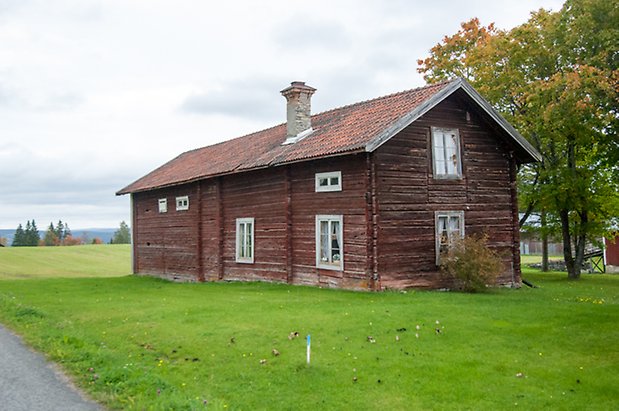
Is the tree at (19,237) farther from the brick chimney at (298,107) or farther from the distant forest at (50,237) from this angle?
the brick chimney at (298,107)

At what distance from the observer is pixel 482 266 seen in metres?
17.9

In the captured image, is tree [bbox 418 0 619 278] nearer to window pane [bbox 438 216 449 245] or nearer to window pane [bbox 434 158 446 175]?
window pane [bbox 434 158 446 175]

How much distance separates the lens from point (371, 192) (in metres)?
18.2

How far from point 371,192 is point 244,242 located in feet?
25.8

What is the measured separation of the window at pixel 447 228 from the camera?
19438mm

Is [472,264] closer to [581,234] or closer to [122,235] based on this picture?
[581,234]

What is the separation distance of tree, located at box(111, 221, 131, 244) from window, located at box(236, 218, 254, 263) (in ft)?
368

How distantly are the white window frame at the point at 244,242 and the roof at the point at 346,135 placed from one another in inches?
89.5

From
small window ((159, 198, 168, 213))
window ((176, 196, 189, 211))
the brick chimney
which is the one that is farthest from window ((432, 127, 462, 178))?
small window ((159, 198, 168, 213))

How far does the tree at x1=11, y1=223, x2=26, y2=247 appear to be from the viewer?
10428 cm

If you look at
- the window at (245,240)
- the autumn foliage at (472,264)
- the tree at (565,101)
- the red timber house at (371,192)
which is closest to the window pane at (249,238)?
the window at (245,240)

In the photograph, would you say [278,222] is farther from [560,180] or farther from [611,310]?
[560,180]

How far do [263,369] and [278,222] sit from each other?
1289cm

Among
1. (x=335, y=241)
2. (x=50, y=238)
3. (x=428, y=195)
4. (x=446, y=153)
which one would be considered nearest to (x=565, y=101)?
(x=446, y=153)
